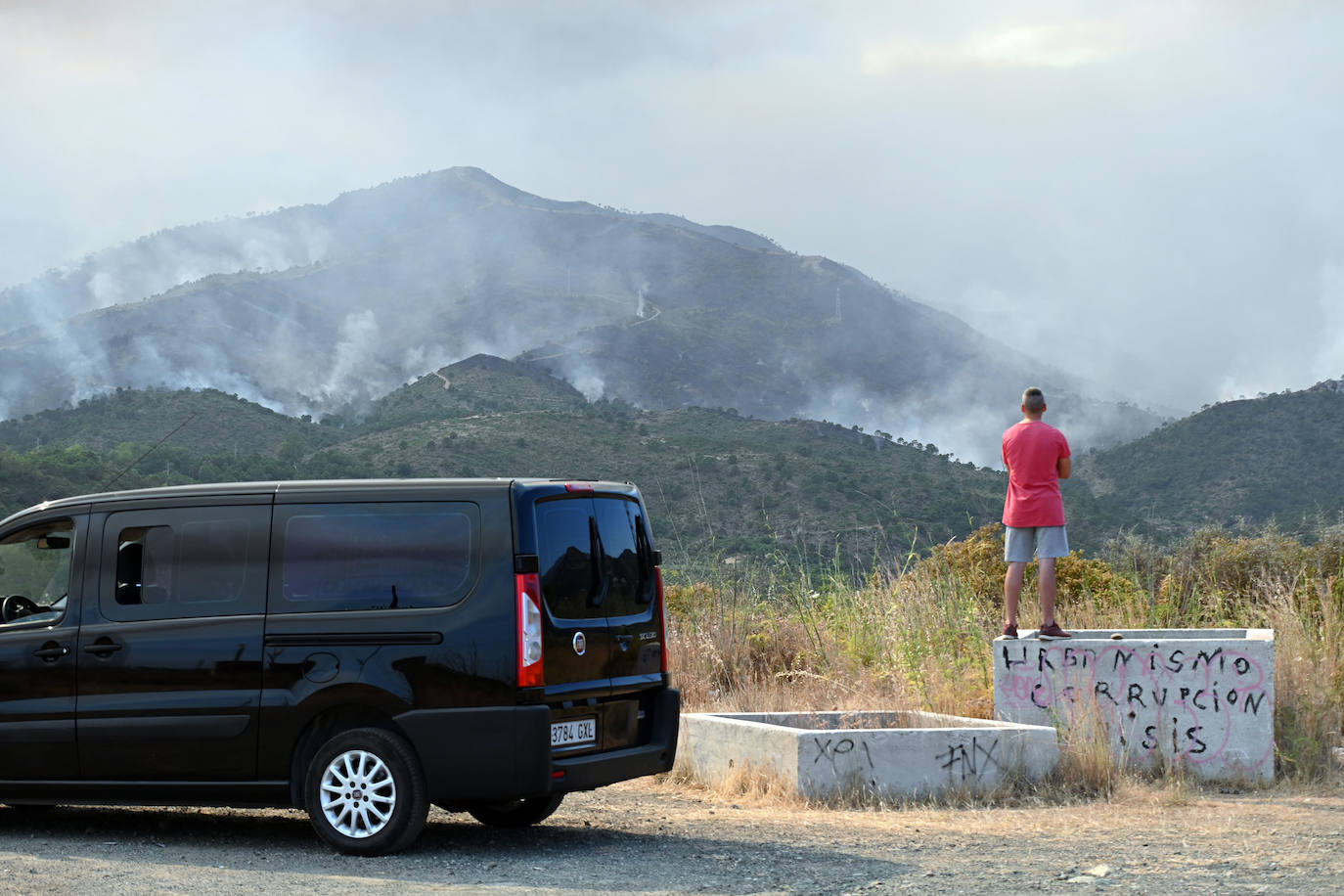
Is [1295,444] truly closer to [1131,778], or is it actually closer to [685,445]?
[685,445]

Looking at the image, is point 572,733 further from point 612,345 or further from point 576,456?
point 612,345

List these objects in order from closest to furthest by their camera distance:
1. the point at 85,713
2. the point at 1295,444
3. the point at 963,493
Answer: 1. the point at 85,713
2. the point at 963,493
3. the point at 1295,444

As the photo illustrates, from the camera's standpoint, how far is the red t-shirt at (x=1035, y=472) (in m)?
10.3

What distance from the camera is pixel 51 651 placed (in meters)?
7.97

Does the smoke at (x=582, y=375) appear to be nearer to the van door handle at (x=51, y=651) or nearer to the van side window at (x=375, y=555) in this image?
the van door handle at (x=51, y=651)

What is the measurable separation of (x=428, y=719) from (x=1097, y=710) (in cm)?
502

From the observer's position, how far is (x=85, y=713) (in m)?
7.85

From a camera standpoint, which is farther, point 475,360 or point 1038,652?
point 475,360

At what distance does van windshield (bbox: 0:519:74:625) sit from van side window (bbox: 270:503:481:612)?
1.42m

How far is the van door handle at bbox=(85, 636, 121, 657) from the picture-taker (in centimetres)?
783

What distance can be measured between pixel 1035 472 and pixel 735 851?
3.96 meters

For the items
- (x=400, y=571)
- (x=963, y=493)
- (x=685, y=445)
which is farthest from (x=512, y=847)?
(x=685, y=445)

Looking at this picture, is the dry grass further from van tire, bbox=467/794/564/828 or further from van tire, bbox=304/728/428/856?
van tire, bbox=304/728/428/856

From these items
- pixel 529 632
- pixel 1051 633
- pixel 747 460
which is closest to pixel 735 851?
pixel 529 632
